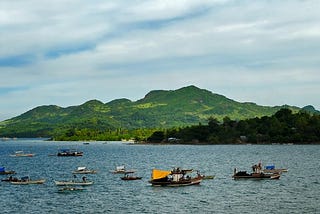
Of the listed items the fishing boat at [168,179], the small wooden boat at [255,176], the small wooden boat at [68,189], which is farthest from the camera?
the small wooden boat at [255,176]

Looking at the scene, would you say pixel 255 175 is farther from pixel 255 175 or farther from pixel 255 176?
pixel 255 176

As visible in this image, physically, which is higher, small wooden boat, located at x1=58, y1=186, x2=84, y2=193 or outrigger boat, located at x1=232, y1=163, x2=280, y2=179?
outrigger boat, located at x1=232, y1=163, x2=280, y2=179

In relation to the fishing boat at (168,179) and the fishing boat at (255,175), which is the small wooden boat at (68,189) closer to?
the fishing boat at (168,179)

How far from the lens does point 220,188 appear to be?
96.6m

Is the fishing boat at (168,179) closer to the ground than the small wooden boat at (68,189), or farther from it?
farther from it

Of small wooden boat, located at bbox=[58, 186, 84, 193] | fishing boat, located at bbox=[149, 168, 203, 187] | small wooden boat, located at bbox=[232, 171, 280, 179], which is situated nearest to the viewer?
small wooden boat, located at bbox=[58, 186, 84, 193]

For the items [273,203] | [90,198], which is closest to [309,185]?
[273,203]

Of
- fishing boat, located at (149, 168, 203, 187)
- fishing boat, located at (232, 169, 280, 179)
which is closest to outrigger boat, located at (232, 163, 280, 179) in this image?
fishing boat, located at (232, 169, 280, 179)

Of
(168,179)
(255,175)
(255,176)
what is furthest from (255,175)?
(168,179)

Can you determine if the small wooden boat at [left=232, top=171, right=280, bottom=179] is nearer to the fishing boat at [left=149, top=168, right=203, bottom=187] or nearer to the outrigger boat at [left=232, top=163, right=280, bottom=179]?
the outrigger boat at [left=232, top=163, right=280, bottom=179]

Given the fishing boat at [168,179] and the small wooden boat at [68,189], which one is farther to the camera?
the fishing boat at [168,179]

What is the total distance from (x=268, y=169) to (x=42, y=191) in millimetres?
58696

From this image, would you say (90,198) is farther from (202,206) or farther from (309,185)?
(309,185)

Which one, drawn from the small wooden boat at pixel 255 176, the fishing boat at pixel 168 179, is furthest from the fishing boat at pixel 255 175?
the fishing boat at pixel 168 179
